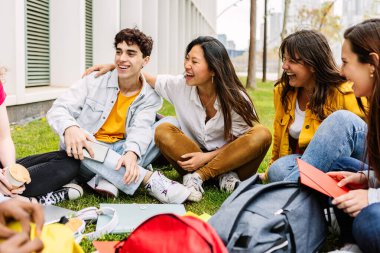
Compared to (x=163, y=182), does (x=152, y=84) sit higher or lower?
higher

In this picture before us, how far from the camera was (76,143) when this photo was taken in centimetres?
356

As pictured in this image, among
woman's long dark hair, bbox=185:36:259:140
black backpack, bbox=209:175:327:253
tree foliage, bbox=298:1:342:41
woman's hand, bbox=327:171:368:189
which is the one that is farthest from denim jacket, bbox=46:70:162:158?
tree foliage, bbox=298:1:342:41

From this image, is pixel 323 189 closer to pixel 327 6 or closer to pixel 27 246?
pixel 27 246

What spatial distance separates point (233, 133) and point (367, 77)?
1.72 meters

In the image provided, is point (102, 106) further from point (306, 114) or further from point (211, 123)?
point (306, 114)

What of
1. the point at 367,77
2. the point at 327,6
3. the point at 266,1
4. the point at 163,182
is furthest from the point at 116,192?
A: the point at 327,6

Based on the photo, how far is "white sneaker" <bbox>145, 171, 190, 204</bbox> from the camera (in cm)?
357

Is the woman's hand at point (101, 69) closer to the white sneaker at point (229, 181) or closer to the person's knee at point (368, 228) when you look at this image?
the white sneaker at point (229, 181)

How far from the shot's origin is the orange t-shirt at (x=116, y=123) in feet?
13.3

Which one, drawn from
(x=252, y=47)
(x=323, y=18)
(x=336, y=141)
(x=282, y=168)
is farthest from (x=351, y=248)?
(x=323, y=18)

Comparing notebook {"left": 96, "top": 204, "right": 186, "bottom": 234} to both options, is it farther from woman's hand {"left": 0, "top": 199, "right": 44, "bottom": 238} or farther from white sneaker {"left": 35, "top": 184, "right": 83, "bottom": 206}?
woman's hand {"left": 0, "top": 199, "right": 44, "bottom": 238}

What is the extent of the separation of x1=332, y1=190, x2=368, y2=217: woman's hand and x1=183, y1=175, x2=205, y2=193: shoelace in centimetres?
157

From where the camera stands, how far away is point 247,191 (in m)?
2.52

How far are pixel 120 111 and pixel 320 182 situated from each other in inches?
77.7
